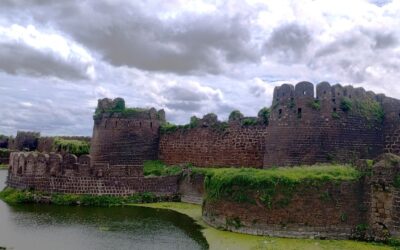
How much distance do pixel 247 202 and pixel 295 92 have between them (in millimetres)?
7564

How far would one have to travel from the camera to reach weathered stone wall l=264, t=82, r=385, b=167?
2178 centimetres

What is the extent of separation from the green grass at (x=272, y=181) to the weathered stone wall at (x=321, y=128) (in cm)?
391

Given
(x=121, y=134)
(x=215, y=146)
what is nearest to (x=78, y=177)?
(x=121, y=134)

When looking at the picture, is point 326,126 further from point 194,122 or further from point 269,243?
point 194,122

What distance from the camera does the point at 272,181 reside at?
669 inches

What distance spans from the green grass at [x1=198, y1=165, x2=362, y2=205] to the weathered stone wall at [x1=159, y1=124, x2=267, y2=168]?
30.6ft

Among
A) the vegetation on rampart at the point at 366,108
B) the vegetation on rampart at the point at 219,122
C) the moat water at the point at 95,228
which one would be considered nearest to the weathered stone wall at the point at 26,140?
the vegetation on rampart at the point at 219,122

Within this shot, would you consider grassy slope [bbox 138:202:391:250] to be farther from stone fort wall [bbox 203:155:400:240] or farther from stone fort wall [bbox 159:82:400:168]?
stone fort wall [bbox 159:82:400:168]

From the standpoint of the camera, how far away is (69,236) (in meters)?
16.8

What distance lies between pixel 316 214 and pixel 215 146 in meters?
14.2

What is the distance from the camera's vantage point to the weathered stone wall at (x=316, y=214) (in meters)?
16.3

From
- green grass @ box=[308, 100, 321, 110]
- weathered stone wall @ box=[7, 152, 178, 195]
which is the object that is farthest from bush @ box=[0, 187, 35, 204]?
green grass @ box=[308, 100, 321, 110]

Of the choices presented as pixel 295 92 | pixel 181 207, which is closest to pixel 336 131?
pixel 295 92

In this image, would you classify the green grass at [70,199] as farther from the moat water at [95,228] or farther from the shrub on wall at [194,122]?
the shrub on wall at [194,122]
